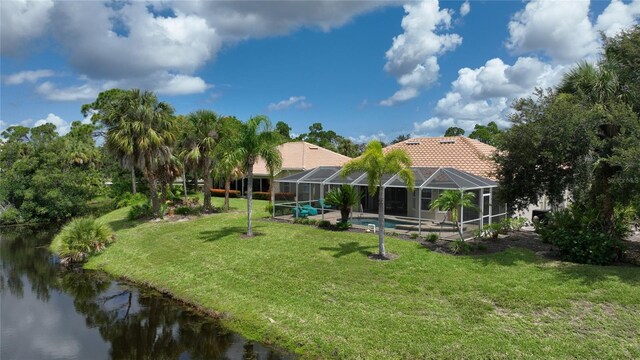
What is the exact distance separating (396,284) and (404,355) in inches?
141

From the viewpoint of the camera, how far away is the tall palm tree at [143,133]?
78.9ft

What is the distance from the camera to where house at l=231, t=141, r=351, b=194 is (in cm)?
3697

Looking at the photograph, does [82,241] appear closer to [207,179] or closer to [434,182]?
[207,179]

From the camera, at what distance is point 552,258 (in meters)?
14.5

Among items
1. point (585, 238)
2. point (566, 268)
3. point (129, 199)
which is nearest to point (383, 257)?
point (566, 268)

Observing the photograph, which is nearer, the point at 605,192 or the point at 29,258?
the point at 605,192

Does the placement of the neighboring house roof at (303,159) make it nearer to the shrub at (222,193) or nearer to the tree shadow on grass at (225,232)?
the shrub at (222,193)

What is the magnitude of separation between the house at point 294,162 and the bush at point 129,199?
9329 millimetres

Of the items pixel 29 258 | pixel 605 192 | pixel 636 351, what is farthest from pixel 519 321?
pixel 29 258

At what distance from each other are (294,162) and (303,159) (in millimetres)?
886

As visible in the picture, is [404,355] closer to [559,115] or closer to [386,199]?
[559,115]

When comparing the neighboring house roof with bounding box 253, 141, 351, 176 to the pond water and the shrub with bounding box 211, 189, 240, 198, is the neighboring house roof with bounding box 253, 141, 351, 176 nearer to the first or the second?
the shrub with bounding box 211, 189, 240, 198

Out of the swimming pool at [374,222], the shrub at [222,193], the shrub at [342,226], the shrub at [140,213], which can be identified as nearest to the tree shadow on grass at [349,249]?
the shrub at [342,226]

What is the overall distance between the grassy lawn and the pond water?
674mm
